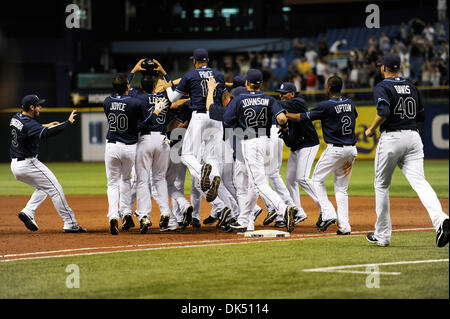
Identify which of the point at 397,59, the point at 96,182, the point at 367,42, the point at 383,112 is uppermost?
the point at 367,42

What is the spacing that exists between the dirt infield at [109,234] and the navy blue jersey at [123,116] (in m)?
1.40

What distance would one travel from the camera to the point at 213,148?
11.4 meters

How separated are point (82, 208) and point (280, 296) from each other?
30.3 feet

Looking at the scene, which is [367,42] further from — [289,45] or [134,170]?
[134,170]

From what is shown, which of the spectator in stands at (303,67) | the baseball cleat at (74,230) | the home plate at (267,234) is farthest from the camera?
the spectator in stands at (303,67)

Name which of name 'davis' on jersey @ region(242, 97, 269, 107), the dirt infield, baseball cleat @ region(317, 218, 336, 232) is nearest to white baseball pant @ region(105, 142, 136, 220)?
the dirt infield

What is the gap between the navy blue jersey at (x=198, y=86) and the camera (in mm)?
11172

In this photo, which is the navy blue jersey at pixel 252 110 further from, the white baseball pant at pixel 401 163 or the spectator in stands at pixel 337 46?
the spectator in stands at pixel 337 46

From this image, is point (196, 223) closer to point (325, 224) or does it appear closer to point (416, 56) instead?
point (325, 224)

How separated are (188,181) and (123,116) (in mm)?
11656

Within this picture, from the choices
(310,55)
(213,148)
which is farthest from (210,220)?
(310,55)

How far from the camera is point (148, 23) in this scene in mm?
36938

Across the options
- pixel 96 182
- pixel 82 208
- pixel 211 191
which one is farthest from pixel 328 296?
pixel 96 182

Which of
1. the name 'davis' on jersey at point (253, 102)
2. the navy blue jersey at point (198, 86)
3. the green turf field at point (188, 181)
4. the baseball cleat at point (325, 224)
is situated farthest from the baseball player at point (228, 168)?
the green turf field at point (188, 181)
